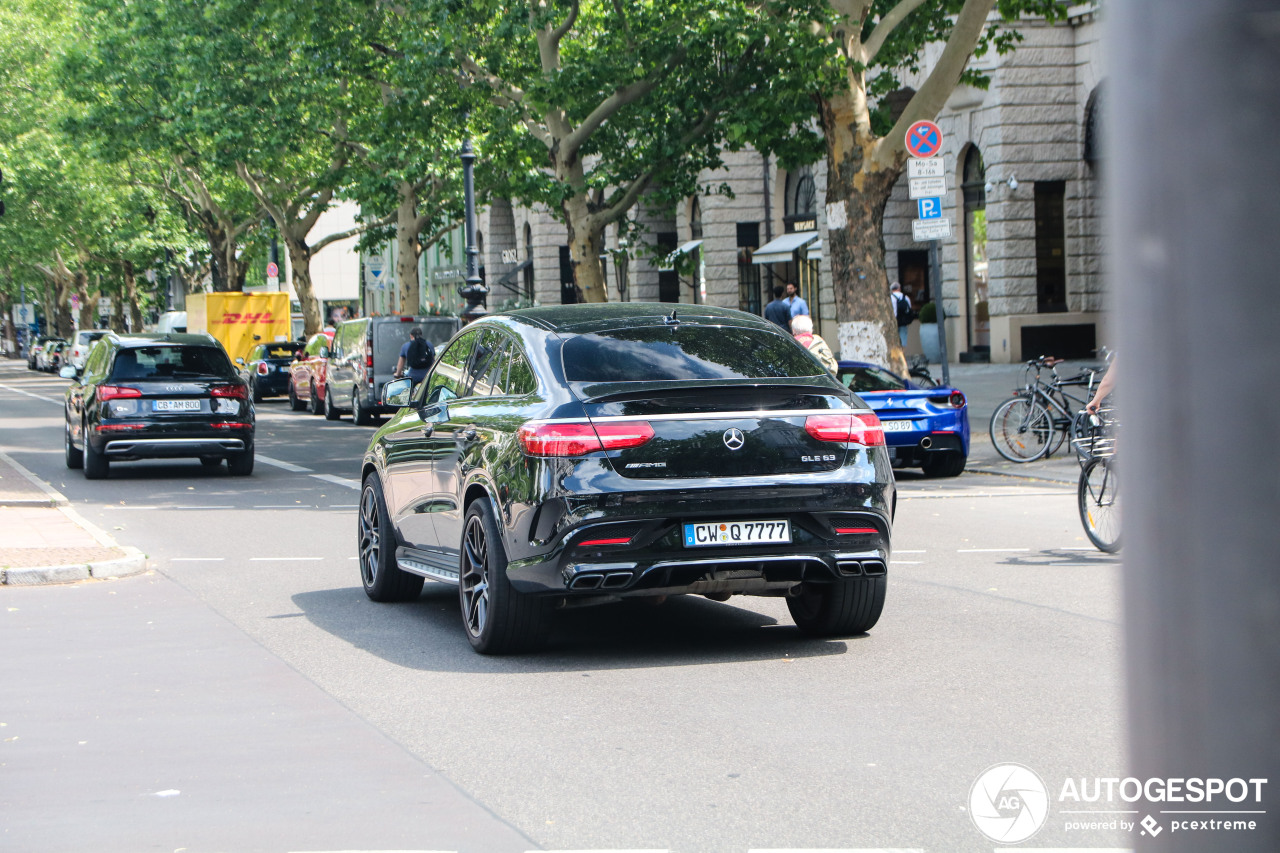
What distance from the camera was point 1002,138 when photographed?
30734 mm

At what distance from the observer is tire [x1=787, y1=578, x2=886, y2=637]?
7.62 m

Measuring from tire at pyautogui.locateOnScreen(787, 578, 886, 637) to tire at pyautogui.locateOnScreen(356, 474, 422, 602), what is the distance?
7.74 ft

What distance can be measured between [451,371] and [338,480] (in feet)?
29.4

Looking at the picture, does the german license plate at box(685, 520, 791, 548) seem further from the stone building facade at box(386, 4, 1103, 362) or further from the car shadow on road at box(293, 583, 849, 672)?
the stone building facade at box(386, 4, 1103, 362)

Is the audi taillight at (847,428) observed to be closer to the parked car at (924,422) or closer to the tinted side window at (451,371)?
the tinted side window at (451,371)

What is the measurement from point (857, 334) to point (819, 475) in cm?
1286

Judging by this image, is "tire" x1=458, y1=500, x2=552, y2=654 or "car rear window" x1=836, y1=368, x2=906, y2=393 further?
"car rear window" x1=836, y1=368, x2=906, y2=393

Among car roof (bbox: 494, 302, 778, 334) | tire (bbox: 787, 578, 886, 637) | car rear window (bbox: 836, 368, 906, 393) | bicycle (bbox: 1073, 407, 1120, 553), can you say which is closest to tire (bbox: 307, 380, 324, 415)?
car rear window (bbox: 836, 368, 906, 393)

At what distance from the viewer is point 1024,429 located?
17.4 metres

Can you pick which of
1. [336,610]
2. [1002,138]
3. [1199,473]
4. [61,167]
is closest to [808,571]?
[336,610]

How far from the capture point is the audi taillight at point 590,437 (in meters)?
6.91

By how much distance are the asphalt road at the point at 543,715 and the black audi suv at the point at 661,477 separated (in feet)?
1.20

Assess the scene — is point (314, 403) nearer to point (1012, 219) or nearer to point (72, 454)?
point (72, 454)

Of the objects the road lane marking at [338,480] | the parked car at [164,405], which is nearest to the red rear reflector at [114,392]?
the parked car at [164,405]
